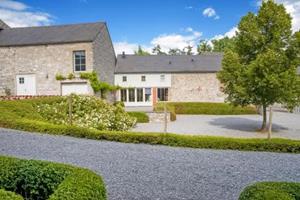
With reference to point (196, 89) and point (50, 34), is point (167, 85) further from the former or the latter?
point (50, 34)

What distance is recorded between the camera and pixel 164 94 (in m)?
32.5

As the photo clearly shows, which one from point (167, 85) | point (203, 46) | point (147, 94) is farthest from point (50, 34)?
point (203, 46)

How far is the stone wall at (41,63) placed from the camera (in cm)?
2331

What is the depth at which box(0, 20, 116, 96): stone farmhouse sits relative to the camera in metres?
23.2

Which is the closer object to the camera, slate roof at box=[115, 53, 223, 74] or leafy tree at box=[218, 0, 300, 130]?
leafy tree at box=[218, 0, 300, 130]

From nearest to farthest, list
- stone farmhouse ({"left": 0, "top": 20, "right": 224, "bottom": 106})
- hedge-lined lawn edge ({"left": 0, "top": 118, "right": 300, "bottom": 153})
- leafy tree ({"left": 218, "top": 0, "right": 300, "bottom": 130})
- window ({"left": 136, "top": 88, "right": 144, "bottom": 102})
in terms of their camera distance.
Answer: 1. hedge-lined lawn edge ({"left": 0, "top": 118, "right": 300, "bottom": 153})
2. leafy tree ({"left": 218, "top": 0, "right": 300, "bottom": 130})
3. stone farmhouse ({"left": 0, "top": 20, "right": 224, "bottom": 106})
4. window ({"left": 136, "top": 88, "right": 144, "bottom": 102})

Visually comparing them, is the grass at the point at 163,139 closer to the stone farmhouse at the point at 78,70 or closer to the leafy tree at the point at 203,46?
the stone farmhouse at the point at 78,70

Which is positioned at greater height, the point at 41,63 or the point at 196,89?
the point at 41,63

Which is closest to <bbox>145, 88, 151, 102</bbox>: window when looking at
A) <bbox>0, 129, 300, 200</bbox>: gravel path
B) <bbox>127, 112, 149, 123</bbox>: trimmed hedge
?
<bbox>127, 112, 149, 123</bbox>: trimmed hedge

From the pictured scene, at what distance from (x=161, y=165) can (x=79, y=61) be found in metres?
18.5

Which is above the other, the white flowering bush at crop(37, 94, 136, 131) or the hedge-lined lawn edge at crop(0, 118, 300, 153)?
the white flowering bush at crop(37, 94, 136, 131)

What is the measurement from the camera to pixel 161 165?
21.8 feet

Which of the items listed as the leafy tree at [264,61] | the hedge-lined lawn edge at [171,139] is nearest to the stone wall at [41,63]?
the leafy tree at [264,61]

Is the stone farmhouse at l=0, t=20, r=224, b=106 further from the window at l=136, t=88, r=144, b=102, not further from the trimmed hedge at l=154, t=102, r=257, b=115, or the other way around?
the trimmed hedge at l=154, t=102, r=257, b=115
